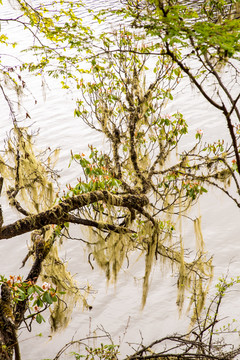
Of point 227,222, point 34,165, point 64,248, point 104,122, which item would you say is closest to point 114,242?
point 34,165

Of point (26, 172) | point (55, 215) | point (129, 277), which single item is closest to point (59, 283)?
point (26, 172)

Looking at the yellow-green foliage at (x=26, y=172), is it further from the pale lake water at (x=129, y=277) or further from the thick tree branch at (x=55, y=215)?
the pale lake water at (x=129, y=277)

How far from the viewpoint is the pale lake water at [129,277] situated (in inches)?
278

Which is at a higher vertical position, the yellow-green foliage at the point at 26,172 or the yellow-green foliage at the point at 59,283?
the yellow-green foliage at the point at 26,172

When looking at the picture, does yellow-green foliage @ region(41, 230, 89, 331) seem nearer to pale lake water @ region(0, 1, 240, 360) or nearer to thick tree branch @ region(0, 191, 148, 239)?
pale lake water @ region(0, 1, 240, 360)

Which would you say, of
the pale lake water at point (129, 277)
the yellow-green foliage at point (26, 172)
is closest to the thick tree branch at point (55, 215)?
the yellow-green foliage at point (26, 172)

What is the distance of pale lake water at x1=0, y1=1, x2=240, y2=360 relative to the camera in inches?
278

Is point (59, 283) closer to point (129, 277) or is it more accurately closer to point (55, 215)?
point (55, 215)

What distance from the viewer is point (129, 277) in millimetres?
8195

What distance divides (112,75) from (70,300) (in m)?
2.64

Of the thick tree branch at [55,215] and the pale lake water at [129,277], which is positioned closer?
the thick tree branch at [55,215]

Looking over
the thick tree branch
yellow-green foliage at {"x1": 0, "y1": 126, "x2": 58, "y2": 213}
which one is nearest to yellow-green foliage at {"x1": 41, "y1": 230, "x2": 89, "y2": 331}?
yellow-green foliage at {"x1": 0, "y1": 126, "x2": 58, "y2": 213}

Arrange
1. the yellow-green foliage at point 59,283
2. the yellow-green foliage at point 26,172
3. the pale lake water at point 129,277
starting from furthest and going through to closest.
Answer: the pale lake water at point 129,277
the yellow-green foliage at point 59,283
the yellow-green foliage at point 26,172

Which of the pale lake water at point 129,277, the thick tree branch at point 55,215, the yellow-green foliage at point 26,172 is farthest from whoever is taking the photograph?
the pale lake water at point 129,277
